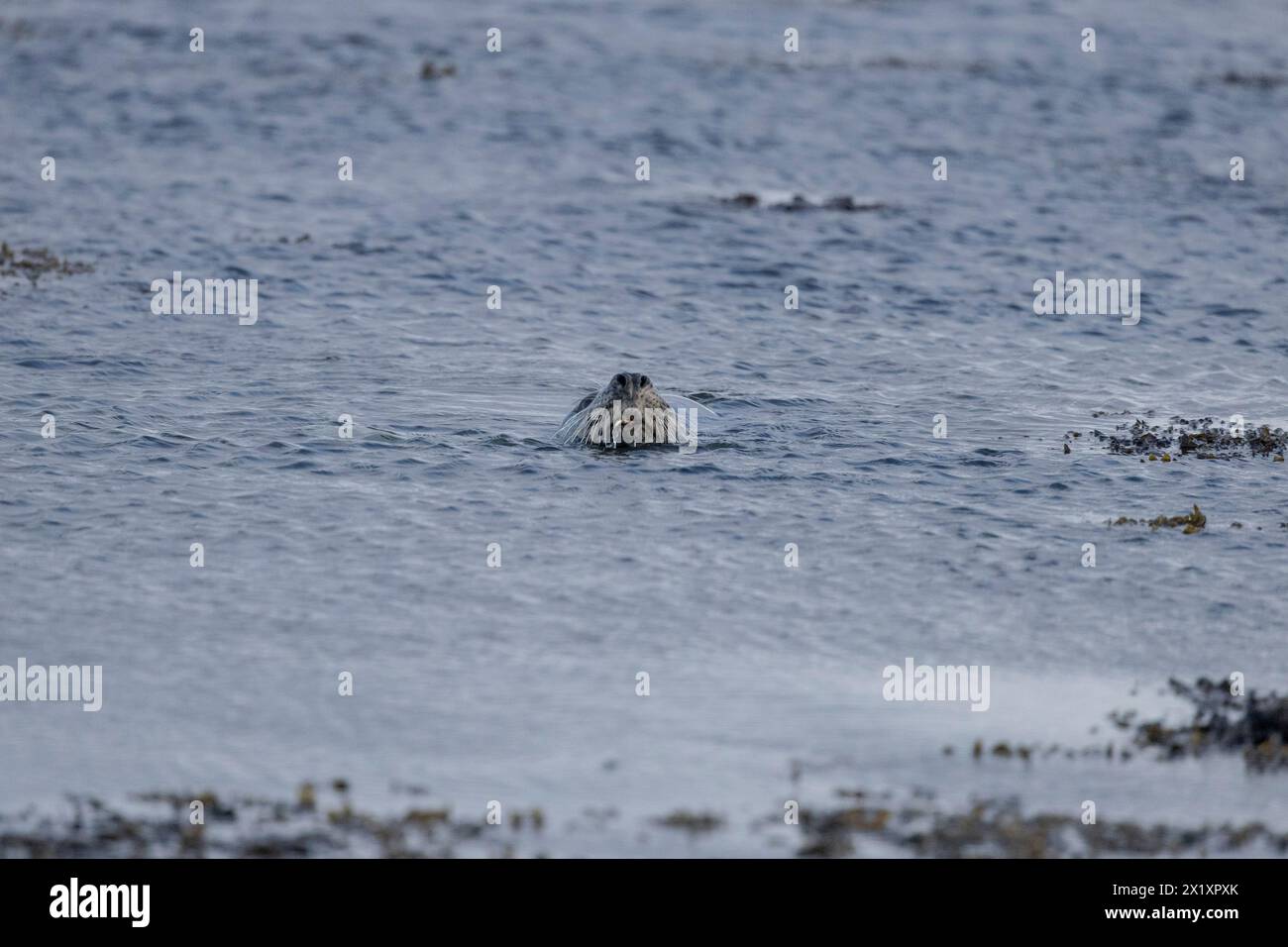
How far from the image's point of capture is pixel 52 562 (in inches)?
507

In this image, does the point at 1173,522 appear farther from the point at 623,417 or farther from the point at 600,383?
the point at 600,383

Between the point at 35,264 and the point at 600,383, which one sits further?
the point at 35,264

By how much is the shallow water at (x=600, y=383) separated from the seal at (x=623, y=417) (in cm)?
35

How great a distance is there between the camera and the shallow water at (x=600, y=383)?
34.6 feet

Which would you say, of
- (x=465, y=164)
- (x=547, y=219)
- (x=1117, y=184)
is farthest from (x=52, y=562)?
(x=1117, y=184)

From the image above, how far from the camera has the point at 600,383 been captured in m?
18.6

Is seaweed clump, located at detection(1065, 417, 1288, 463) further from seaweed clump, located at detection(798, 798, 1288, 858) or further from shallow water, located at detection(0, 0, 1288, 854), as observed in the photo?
seaweed clump, located at detection(798, 798, 1288, 858)

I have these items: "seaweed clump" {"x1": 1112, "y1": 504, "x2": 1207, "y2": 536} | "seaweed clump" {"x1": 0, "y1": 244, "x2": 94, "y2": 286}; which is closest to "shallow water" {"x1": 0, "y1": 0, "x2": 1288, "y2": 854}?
"seaweed clump" {"x1": 1112, "y1": 504, "x2": 1207, "y2": 536}

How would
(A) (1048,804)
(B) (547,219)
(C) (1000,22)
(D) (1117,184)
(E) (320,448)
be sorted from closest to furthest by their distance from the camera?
1. (A) (1048,804)
2. (E) (320,448)
3. (B) (547,219)
4. (D) (1117,184)
5. (C) (1000,22)

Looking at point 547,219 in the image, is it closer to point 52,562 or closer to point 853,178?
point 853,178

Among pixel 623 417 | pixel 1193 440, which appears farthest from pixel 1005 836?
pixel 1193 440

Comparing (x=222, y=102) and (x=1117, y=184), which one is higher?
(x=222, y=102)

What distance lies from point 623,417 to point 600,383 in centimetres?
246
